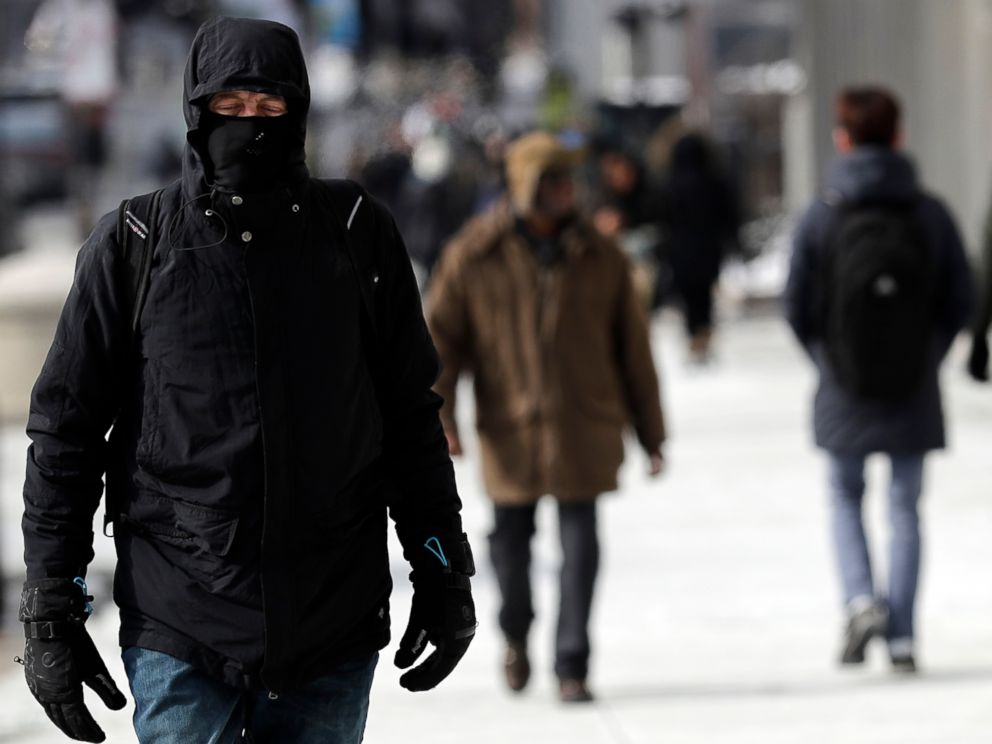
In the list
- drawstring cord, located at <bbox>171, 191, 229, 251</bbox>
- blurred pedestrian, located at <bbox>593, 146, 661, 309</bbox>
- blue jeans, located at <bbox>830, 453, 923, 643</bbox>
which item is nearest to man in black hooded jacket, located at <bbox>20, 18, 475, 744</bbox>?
drawstring cord, located at <bbox>171, 191, 229, 251</bbox>

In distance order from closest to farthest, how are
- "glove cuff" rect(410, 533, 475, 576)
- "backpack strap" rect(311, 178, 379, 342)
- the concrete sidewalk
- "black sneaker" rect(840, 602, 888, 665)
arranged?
"backpack strap" rect(311, 178, 379, 342) → "glove cuff" rect(410, 533, 475, 576) → the concrete sidewalk → "black sneaker" rect(840, 602, 888, 665)

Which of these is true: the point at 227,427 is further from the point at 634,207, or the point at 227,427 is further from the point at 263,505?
the point at 634,207

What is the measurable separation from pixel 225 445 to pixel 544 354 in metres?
3.30

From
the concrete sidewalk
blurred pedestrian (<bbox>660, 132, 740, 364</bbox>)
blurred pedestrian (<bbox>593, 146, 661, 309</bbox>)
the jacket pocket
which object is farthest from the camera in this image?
blurred pedestrian (<bbox>593, 146, 661, 309</bbox>)

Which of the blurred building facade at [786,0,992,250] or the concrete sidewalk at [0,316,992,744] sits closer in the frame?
the concrete sidewalk at [0,316,992,744]

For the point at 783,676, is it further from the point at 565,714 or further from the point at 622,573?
the point at 622,573

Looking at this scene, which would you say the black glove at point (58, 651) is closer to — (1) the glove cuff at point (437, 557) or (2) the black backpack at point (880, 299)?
(1) the glove cuff at point (437, 557)

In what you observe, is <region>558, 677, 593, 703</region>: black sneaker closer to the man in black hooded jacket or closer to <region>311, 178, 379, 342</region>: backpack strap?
the man in black hooded jacket

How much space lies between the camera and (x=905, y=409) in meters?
6.81

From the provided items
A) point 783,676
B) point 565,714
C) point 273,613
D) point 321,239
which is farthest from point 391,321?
point 783,676

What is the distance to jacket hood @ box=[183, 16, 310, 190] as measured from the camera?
3.40m

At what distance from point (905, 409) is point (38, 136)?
1076 inches

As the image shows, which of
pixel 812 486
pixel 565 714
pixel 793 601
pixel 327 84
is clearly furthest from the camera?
pixel 327 84

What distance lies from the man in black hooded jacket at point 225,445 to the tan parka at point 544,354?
9.98 ft
